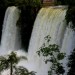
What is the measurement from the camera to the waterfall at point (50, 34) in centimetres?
1669

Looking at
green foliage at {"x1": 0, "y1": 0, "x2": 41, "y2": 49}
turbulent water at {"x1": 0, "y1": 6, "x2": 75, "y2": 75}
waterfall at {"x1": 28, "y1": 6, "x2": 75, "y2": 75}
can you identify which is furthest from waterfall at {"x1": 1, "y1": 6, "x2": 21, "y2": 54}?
waterfall at {"x1": 28, "y1": 6, "x2": 75, "y2": 75}

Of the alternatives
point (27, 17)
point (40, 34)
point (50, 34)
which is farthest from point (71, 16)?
point (27, 17)

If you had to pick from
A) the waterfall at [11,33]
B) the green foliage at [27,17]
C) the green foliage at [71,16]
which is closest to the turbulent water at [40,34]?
the waterfall at [11,33]

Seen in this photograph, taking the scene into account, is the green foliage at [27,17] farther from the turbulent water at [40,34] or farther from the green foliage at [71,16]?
the green foliage at [71,16]

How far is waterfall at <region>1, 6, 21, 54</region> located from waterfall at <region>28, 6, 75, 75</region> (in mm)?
2969

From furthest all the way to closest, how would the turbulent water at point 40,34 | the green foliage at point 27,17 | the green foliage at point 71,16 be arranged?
the green foliage at point 27,17
the turbulent water at point 40,34
the green foliage at point 71,16

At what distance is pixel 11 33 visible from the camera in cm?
2523

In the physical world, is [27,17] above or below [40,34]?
above

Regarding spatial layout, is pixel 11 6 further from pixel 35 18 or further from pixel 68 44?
pixel 68 44

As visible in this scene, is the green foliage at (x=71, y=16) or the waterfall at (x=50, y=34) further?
the waterfall at (x=50, y=34)

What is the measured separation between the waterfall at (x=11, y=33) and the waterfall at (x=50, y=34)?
2.97m

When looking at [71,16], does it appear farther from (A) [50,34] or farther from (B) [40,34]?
(B) [40,34]

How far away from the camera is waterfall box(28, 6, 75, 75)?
16.7m

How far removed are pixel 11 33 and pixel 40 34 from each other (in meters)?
5.31
